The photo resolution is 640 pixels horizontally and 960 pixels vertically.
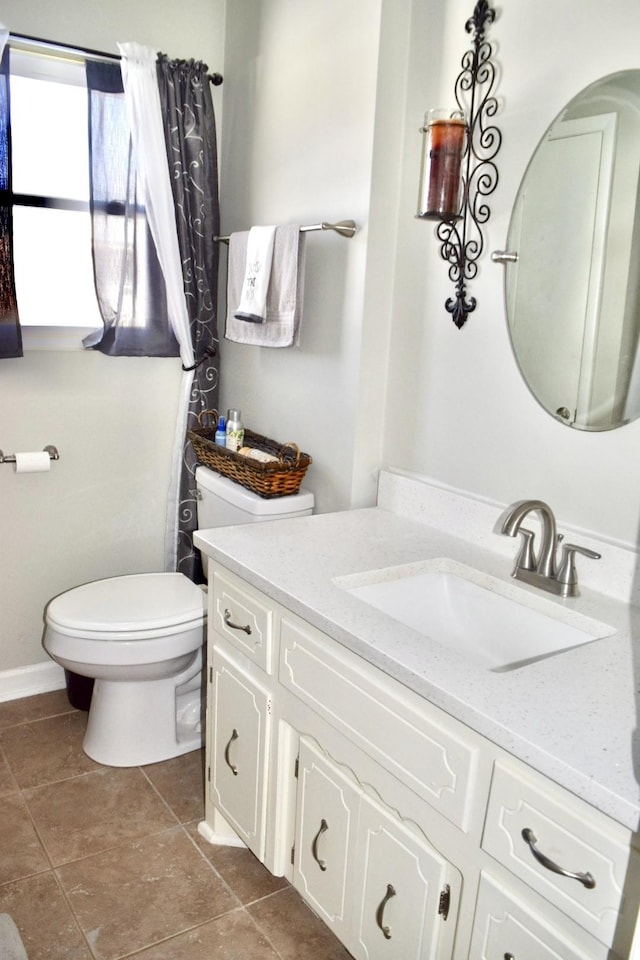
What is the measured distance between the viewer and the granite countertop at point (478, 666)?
0.99m

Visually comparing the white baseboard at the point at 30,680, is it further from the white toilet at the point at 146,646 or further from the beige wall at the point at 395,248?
the beige wall at the point at 395,248

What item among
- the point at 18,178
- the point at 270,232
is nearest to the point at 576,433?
the point at 270,232

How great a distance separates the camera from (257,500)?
217 centimetres

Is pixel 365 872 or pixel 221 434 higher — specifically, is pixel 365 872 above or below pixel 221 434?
below

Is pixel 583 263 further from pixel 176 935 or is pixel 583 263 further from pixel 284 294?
pixel 176 935

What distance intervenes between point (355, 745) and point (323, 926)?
66cm

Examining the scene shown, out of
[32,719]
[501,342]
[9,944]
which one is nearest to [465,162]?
[501,342]

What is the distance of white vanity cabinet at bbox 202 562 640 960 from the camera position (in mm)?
988

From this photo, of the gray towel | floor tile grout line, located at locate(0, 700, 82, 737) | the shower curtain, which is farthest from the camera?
floor tile grout line, located at locate(0, 700, 82, 737)

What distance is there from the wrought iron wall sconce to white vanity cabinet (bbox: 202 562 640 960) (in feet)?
3.03

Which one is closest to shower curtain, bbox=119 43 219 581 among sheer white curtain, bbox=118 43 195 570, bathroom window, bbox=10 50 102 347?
sheer white curtain, bbox=118 43 195 570

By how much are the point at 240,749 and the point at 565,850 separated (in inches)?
36.3

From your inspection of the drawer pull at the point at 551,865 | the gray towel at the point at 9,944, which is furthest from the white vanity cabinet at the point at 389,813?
the gray towel at the point at 9,944

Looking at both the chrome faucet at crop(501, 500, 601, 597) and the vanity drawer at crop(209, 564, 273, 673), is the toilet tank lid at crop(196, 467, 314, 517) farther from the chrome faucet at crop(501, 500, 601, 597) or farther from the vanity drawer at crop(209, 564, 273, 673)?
the chrome faucet at crop(501, 500, 601, 597)
